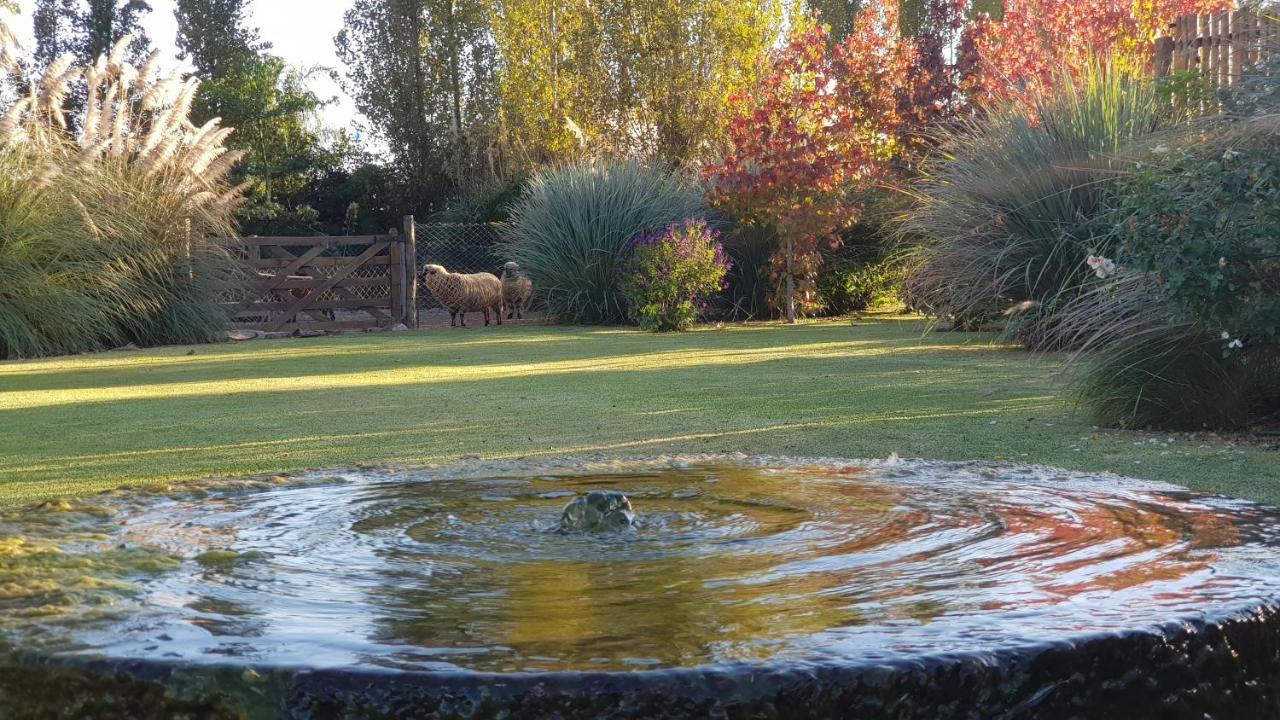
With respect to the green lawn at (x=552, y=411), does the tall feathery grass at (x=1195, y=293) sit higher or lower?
higher

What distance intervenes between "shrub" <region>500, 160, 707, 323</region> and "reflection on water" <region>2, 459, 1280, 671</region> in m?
12.7

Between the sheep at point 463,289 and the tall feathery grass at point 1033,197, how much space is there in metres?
7.11

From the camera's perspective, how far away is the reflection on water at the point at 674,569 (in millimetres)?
1490

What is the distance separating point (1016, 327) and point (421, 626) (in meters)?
8.50

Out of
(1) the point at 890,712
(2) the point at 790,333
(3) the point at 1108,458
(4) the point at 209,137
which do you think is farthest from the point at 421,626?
(4) the point at 209,137

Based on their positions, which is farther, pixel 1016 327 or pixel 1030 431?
pixel 1016 327

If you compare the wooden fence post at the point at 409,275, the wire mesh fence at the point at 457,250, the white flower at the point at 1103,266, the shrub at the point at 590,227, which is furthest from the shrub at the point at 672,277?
the white flower at the point at 1103,266

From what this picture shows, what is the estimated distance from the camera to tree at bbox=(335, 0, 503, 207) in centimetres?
2777

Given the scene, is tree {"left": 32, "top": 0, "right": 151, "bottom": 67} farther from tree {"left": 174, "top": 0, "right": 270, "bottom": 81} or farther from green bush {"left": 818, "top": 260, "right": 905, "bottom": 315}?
green bush {"left": 818, "top": 260, "right": 905, "bottom": 315}

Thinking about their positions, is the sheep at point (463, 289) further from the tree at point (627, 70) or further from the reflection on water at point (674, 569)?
the reflection on water at point (674, 569)

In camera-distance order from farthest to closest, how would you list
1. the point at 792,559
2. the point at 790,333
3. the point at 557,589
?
the point at 790,333, the point at 792,559, the point at 557,589

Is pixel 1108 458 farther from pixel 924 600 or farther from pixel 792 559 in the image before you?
pixel 924 600

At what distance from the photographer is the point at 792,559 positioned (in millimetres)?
2129

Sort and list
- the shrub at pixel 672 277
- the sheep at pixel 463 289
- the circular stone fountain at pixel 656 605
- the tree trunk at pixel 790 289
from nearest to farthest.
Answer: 1. the circular stone fountain at pixel 656 605
2. the shrub at pixel 672 277
3. the tree trunk at pixel 790 289
4. the sheep at pixel 463 289
